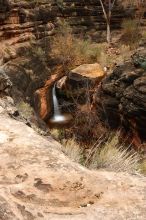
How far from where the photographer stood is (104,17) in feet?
67.1

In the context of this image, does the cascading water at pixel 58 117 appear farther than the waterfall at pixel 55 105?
No

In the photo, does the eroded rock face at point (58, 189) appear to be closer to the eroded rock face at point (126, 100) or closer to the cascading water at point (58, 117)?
the eroded rock face at point (126, 100)

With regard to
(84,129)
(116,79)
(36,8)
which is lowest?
(84,129)

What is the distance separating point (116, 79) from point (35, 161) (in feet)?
29.3

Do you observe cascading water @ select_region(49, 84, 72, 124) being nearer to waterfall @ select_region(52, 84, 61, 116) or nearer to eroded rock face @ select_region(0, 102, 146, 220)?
waterfall @ select_region(52, 84, 61, 116)

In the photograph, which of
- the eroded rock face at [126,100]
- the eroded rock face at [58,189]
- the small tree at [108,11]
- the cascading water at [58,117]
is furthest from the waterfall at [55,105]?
the eroded rock face at [58,189]

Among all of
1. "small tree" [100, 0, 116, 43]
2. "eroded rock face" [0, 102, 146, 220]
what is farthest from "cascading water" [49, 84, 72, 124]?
"eroded rock face" [0, 102, 146, 220]

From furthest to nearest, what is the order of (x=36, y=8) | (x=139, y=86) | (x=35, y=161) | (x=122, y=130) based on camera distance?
(x=36, y=8), (x=122, y=130), (x=139, y=86), (x=35, y=161)

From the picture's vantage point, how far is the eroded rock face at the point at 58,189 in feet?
8.30

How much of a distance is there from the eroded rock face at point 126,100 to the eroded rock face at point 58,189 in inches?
288

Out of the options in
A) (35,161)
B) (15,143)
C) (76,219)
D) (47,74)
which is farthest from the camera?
(47,74)

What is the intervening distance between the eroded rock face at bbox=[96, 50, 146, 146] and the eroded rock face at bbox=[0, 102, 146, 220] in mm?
7317

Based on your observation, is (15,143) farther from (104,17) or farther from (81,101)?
(104,17)

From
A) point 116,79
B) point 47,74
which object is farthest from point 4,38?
point 116,79
